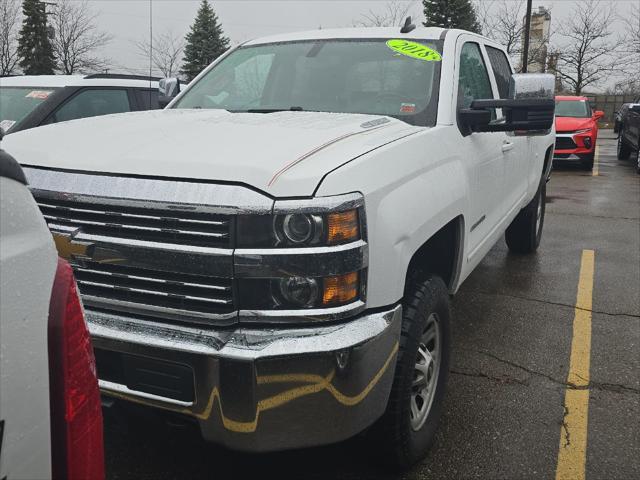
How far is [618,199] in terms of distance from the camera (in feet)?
34.9

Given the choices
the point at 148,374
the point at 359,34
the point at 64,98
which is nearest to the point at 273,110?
the point at 359,34

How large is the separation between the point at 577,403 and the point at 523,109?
1.53m

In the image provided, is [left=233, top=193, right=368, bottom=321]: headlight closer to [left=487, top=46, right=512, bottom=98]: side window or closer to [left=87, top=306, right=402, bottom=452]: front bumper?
[left=87, top=306, right=402, bottom=452]: front bumper

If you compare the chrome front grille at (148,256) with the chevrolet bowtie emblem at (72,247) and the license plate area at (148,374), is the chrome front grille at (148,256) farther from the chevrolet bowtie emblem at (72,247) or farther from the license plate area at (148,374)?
the license plate area at (148,374)

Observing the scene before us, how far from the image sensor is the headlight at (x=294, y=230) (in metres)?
1.98

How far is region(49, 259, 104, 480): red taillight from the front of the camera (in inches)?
43.2

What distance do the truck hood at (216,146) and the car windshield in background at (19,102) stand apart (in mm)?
4249

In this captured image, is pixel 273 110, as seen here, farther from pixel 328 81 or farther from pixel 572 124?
pixel 572 124

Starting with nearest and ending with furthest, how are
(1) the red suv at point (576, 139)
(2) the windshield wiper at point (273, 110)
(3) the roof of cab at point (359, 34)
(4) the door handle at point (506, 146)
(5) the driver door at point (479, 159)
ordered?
(5) the driver door at point (479, 159), (2) the windshield wiper at point (273, 110), (3) the roof of cab at point (359, 34), (4) the door handle at point (506, 146), (1) the red suv at point (576, 139)

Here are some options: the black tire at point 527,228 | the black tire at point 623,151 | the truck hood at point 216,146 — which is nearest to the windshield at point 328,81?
the truck hood at point 216,146

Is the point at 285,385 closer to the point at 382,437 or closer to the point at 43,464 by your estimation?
the point at 382,437

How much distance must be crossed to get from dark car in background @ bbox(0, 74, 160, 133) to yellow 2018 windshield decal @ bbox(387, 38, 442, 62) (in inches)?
155

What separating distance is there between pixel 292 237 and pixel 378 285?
35cm

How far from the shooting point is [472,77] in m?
3.76
